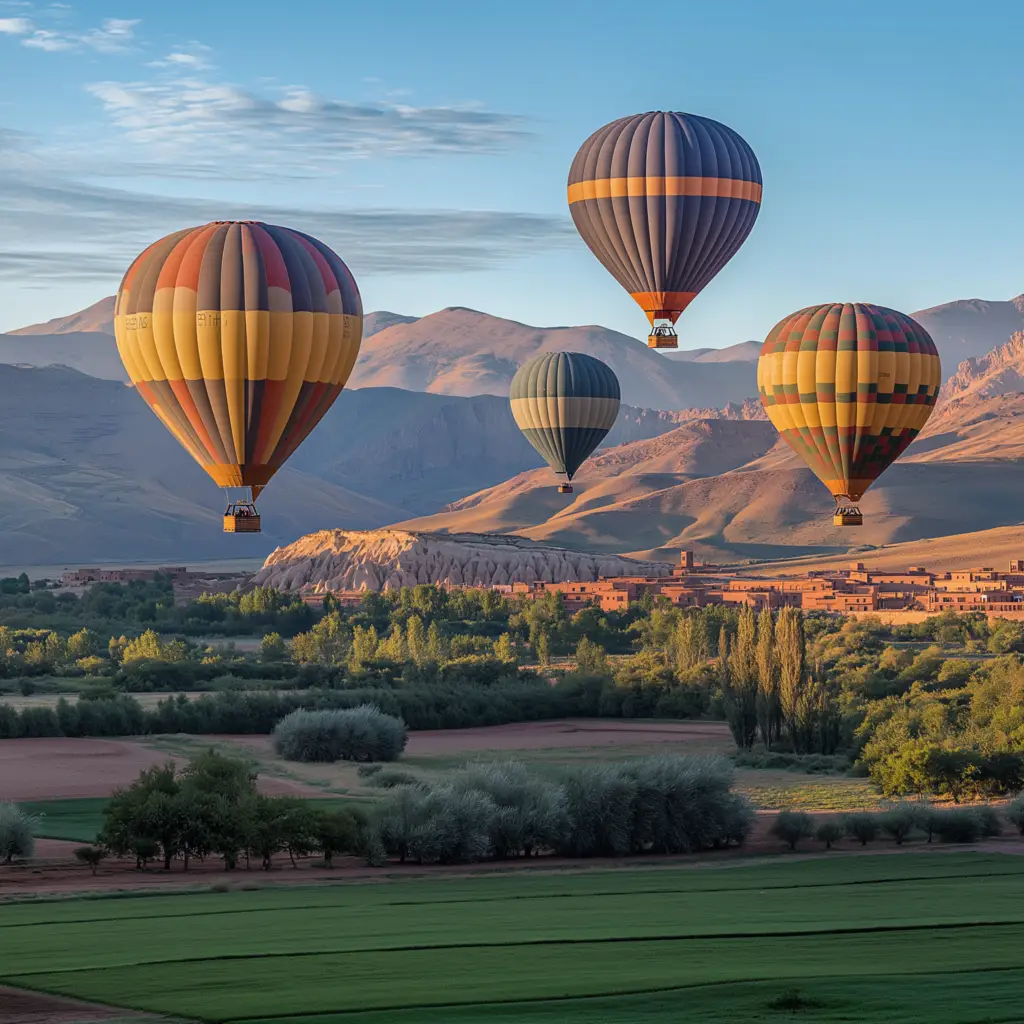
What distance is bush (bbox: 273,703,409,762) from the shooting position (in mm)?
69625

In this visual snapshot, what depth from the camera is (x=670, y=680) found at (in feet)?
289

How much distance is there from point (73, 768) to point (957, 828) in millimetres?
30735

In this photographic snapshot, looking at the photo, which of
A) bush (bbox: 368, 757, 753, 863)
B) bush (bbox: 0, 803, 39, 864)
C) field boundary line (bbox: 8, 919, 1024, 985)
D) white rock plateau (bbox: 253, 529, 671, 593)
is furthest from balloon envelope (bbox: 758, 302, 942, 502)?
white rock plateau (bbox: 253, 529, 671, 593)

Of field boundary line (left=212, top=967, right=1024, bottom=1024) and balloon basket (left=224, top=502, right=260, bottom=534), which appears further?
balloon basket (left=224, top=502, right=260, bottom=534)

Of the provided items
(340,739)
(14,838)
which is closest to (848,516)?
(340,739)

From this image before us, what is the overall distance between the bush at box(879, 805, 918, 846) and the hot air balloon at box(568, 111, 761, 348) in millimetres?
19893

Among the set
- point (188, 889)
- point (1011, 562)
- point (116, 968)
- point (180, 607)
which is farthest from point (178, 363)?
point (1011, 562)

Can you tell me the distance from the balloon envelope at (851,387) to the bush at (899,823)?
16.0 meters

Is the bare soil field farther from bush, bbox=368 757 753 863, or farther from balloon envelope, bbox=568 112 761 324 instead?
balloon envelope, bbox=568 112 761 324

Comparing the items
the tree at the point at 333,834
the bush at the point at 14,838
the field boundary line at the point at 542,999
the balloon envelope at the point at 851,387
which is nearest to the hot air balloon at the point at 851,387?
the balloon envelope at the point at 851,387

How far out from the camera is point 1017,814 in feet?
160

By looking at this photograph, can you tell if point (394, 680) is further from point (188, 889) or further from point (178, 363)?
point (188, 889)

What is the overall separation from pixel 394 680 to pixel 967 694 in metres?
30.3

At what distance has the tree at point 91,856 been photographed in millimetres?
43812
